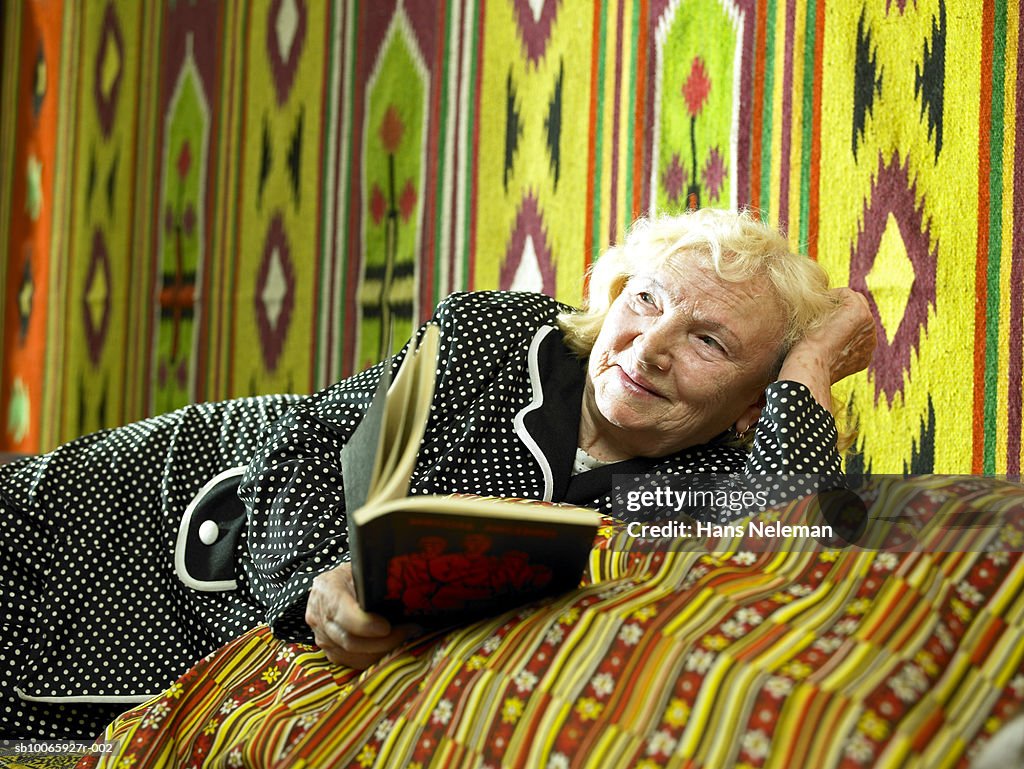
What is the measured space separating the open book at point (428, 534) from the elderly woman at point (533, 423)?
13.2 inches

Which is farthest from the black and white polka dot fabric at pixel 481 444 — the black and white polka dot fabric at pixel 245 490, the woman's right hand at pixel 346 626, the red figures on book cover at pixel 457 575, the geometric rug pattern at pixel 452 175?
the geometric rug pattern at pixel 452 175

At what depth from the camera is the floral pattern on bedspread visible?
3.04 feet

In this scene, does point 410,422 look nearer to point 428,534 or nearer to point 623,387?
point 428,534

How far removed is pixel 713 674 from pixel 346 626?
0.39 metres

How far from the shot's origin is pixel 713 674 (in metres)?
0.99

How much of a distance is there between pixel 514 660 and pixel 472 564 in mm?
98

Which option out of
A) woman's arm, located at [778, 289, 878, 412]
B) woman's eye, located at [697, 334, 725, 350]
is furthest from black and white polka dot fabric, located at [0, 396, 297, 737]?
woman's arm, located at [778, 289, 878, 412]

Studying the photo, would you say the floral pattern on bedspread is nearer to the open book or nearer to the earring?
the open book

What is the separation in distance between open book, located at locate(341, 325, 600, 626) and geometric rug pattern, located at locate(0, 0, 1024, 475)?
0.89 metres

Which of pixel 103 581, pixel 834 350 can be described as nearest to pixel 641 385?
pixel 834 350

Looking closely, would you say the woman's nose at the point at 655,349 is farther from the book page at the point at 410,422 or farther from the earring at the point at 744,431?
the book page at the point at 410,422

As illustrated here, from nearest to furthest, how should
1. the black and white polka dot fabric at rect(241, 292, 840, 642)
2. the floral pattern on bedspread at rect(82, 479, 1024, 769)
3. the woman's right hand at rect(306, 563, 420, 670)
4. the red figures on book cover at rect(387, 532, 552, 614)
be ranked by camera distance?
the floral pattern on bedspread at rect(82, 479, 1024, 769), the red figures on book cover at rect(387, 532, 552, 614), the woman's right hand at rect(306, 563, 420, 670), the black and white polka dot fabric at rect(241, 292, 840, 642)

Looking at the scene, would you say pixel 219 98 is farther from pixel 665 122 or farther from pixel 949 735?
pixel 949 735

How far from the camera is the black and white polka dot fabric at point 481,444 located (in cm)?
144
